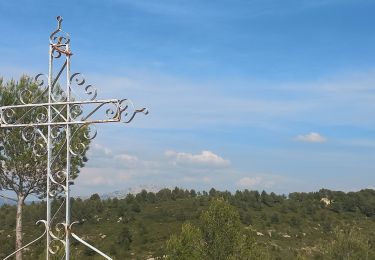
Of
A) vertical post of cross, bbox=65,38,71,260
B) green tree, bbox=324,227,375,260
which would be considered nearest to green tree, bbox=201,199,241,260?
green tree, bbox=324,227,375,260

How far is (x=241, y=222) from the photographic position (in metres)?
55.0

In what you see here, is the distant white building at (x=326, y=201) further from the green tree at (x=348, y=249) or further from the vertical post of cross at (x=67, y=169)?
the vertical post of cross at (x=67, y=169)

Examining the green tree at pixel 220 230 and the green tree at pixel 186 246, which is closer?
the green tree at pixel 186 246

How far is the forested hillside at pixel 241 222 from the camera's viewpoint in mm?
51656

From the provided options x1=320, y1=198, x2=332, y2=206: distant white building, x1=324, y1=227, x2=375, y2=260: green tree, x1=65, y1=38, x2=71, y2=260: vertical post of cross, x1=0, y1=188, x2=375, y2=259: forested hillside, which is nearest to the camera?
x1=65, y1=38, x2=71, y2=260: vertical post of cross

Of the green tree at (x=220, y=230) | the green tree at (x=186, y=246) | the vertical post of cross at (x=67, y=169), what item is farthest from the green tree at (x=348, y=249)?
the vertical post of cross at (x=67, y=169)

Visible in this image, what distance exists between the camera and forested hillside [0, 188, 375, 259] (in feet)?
169

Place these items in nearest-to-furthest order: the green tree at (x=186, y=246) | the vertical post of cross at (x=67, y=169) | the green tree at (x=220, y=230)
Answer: the vertical post of cross at (x=67, y=169) → the green tree at (x=186, y=246) → the green tree at (x=220, y=230)

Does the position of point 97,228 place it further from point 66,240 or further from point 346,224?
point 66,240

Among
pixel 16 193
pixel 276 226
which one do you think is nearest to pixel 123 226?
pixel 276 226

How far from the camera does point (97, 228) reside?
63.1m

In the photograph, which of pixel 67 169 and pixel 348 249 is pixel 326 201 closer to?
pixel 348 249

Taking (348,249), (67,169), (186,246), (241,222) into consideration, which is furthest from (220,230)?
(67,169)

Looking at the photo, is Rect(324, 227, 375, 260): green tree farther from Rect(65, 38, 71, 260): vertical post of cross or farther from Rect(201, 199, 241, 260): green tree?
Rect(65, 38, 71, 260): vertical post of cross
